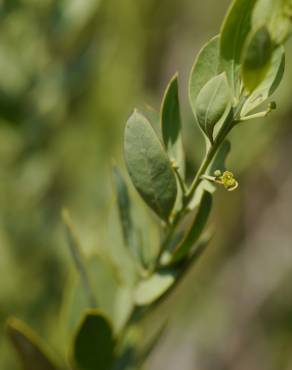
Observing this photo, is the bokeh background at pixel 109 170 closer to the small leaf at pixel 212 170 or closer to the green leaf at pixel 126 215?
the green leaf at pixel 126 215

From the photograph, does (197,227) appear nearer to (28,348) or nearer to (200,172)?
(200,172)

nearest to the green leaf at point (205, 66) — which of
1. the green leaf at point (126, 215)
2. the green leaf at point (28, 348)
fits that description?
the green leaf at point (126, 215)

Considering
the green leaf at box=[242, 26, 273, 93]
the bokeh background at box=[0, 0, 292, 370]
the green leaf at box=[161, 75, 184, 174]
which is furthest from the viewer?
the bokeh background at box=[0, 0, 292, 370]

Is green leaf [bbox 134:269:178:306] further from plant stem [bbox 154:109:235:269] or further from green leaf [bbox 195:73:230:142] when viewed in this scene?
green leaf [bbox 195:73:230:142]

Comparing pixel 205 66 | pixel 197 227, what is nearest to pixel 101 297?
pixel 197 227

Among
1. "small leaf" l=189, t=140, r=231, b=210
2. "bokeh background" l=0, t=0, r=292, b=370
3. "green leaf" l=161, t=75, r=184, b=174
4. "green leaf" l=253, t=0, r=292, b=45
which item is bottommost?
"bokeh background" l=0, t=0, r=292, b=370

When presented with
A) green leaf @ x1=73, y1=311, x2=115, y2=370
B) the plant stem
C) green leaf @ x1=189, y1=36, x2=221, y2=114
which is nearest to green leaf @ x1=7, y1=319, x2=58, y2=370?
green leaf @ x1=73, y1=311, x2=115, y2=370

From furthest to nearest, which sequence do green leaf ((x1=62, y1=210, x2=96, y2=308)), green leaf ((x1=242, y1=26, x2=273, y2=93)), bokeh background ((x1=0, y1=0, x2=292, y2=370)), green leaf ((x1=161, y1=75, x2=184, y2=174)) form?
bokeh background ((x1=0, y1=0, x2=292, y2=370)), green leaf ((x1=62, y1=210, x2=96, y2=308)), green leaf ((x1=161, y1=75, x2=184, y2=174)), green leaf ((x1=242, y1=26, x2=273, y2=93))

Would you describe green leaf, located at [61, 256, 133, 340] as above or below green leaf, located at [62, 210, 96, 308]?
below
